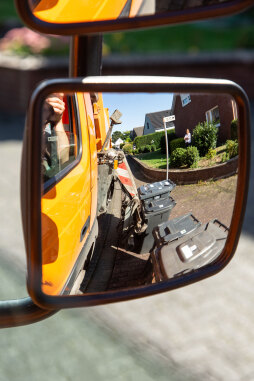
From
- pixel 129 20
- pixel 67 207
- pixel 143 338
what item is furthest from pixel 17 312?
pixel 143 338

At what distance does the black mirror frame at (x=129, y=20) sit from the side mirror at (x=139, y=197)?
4.1 inches

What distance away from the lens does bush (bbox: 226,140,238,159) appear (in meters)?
0.84

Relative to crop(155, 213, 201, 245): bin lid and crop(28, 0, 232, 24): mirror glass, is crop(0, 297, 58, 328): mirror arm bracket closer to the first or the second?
crop(155, 213, 201, 245): bin lid

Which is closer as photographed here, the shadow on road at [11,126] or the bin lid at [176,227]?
the bin lid at [176,227]

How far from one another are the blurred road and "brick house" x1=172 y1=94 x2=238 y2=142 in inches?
71.9

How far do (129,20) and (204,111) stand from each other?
0.19 metres

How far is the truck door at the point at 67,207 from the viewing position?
0.79 meters

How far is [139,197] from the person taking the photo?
843mm

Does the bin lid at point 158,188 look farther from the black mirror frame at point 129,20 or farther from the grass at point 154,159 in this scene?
the black mirror frame at point 129,20

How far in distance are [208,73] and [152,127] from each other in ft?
24.6

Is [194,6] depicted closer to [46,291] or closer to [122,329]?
[46,291]

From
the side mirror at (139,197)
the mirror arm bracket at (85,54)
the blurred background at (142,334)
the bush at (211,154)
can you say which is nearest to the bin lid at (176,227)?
the side mirror at (139,197)

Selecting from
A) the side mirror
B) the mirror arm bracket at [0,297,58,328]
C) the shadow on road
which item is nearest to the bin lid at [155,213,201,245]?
the side mirror

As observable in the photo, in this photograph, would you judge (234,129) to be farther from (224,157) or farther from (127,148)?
(127,148)
